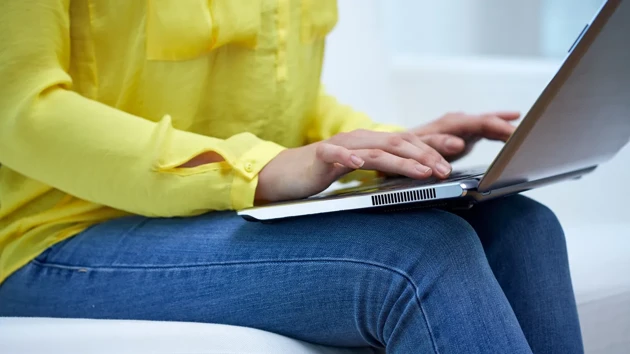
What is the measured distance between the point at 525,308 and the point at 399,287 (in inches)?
8.7

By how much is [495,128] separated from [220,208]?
1.11 ft

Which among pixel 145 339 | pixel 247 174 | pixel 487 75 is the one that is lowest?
pixel 487 75

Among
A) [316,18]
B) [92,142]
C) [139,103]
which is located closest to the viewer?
[92,142]

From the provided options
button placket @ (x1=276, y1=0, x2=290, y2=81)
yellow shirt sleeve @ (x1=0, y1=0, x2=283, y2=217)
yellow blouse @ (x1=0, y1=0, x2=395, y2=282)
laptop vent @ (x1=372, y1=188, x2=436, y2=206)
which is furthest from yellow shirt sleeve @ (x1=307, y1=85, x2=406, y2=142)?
laptop vent @ (x1=372, y1=188, x2=436, y2=206)

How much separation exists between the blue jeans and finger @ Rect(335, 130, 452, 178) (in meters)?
0.04

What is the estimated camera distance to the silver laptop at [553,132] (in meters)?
0.49

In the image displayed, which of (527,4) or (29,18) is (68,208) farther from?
(527,4)

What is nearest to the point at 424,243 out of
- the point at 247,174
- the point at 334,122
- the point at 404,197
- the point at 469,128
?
the point at 404,197

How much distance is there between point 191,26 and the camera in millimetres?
724

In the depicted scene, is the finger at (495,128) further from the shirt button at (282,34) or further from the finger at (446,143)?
the shirt button at (282,34)

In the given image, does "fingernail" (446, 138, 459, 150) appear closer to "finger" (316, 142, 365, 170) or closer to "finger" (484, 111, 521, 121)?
"finger" (484, 111, 521, 121)

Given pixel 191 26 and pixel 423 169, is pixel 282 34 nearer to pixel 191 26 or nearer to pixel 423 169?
pixel 191 26

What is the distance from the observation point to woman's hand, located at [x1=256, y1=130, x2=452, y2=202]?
0.58 metres

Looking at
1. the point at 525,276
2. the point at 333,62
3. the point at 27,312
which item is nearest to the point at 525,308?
the point at 525,276
